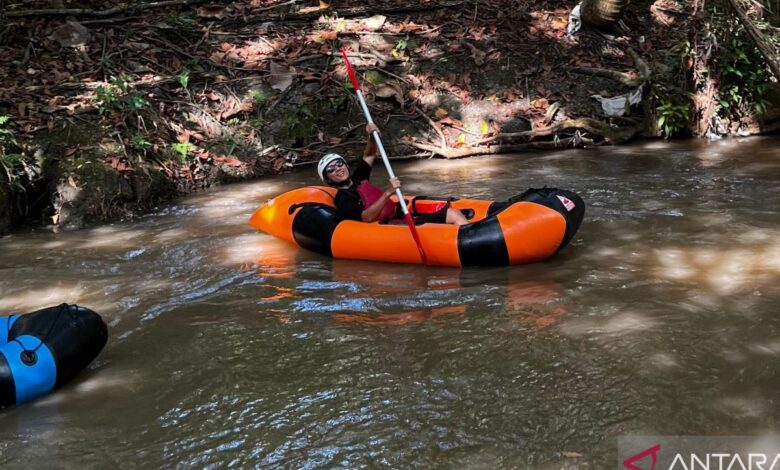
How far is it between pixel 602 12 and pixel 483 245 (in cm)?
611

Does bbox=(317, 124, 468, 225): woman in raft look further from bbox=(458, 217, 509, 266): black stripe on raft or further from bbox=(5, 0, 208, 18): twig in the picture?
bbox=(5, 0, 208, 18): twig

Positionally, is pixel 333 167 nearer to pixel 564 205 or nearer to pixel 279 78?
pixel 564 205

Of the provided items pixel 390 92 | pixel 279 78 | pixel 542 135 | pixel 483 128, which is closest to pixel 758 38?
pixel 542 135

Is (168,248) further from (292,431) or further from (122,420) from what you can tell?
(292,431)

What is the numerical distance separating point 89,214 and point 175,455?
14.0ft

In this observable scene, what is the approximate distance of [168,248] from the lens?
5.57 m

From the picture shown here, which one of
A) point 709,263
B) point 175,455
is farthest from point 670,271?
point 175,455

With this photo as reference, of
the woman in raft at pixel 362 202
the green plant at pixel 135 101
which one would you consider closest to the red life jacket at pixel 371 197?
the woman in raft at pixel 362 202

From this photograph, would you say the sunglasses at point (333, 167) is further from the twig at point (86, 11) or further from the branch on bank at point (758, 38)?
the twig at point (86, 11)

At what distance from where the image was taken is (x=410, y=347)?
3.62 meters

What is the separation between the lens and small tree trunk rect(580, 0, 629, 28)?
915 cm

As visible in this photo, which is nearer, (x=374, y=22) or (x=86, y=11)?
A: (x=86, y=11)

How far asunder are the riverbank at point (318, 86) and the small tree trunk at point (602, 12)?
0.20m

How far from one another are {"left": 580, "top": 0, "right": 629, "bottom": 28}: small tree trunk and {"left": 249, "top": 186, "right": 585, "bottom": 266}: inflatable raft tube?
5.27m
